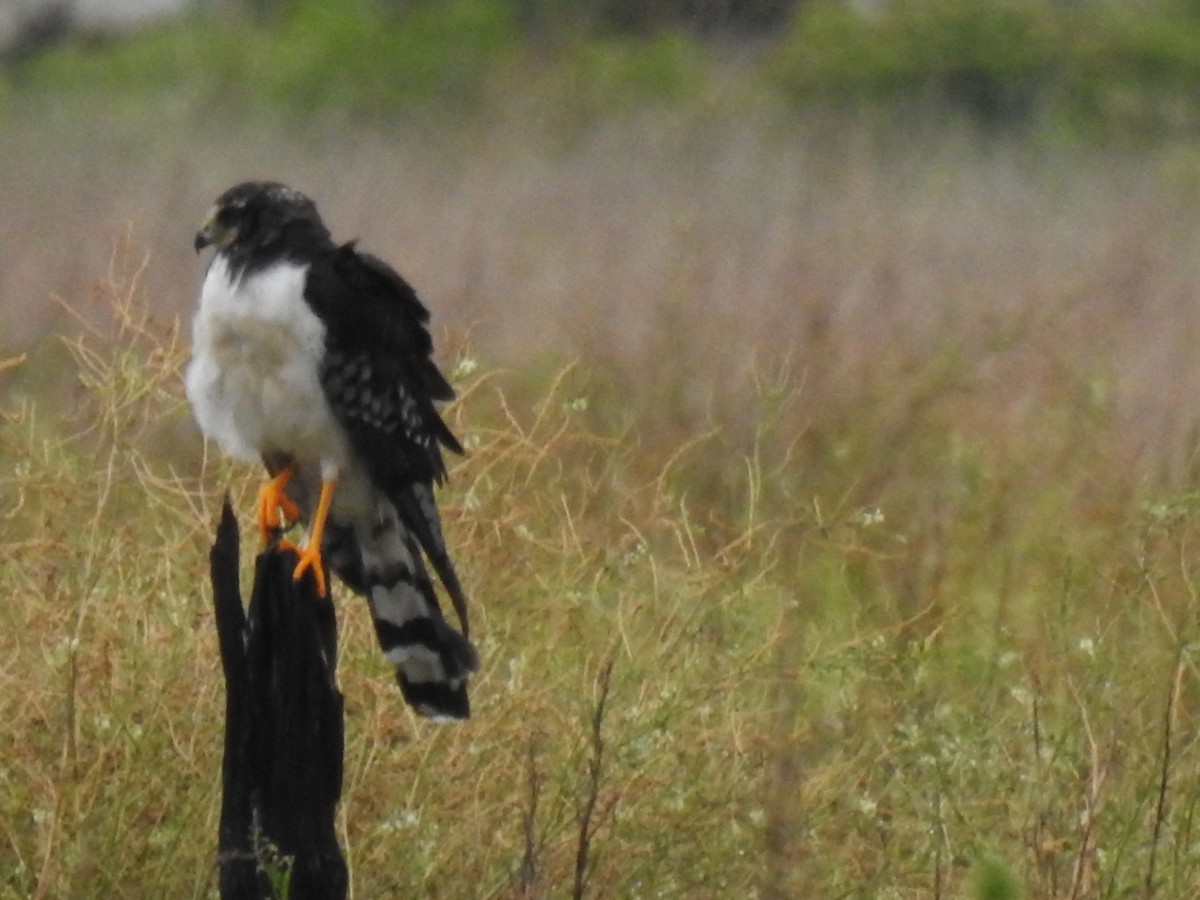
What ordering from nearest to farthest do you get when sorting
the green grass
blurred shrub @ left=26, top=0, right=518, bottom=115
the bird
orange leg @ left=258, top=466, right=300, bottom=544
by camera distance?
the green grass < the bird < orange leg @ left=258, top=466, right=300, bottom=544 < blurred shrub @ left=26, top=0, right=518, bottom=115

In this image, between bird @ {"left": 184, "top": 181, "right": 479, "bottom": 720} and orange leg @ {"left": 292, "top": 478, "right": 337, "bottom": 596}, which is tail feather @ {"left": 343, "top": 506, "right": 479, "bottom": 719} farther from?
orange leg @ {"left": 292, "top": 478, "right": 337, "bottom": 596}

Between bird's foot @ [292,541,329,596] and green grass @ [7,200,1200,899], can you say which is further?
green grass @ [7,200,1200,899]

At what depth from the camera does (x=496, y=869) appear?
4566 millimetres

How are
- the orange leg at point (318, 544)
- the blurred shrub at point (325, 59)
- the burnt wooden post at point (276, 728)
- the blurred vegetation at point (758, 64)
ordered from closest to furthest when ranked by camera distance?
the burnt wooden post at point (276, 728) → the orange leg at point (318, 544) → the blurred vegetation at point (758, 64) → the blurred shrub at point (325, 59)

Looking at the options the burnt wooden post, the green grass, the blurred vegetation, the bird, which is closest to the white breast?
the bird

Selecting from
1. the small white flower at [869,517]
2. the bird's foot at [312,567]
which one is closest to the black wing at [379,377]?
the bird's foot at [312,567]

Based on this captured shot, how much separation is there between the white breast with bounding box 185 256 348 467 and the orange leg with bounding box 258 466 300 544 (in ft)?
0.28

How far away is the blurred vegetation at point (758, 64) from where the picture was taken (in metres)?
19.9

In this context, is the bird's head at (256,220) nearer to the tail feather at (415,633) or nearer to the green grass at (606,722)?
the green grass at (606,722)

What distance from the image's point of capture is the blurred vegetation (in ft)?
65.2

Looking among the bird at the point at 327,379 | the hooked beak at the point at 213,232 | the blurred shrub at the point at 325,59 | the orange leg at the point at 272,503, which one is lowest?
the blurred shrub at the point at 325,59

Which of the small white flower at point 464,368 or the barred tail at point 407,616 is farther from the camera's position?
the small white flower at point 464,368

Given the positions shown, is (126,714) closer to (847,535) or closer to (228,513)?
(228,513)

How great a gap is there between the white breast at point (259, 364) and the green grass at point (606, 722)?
12 cm
